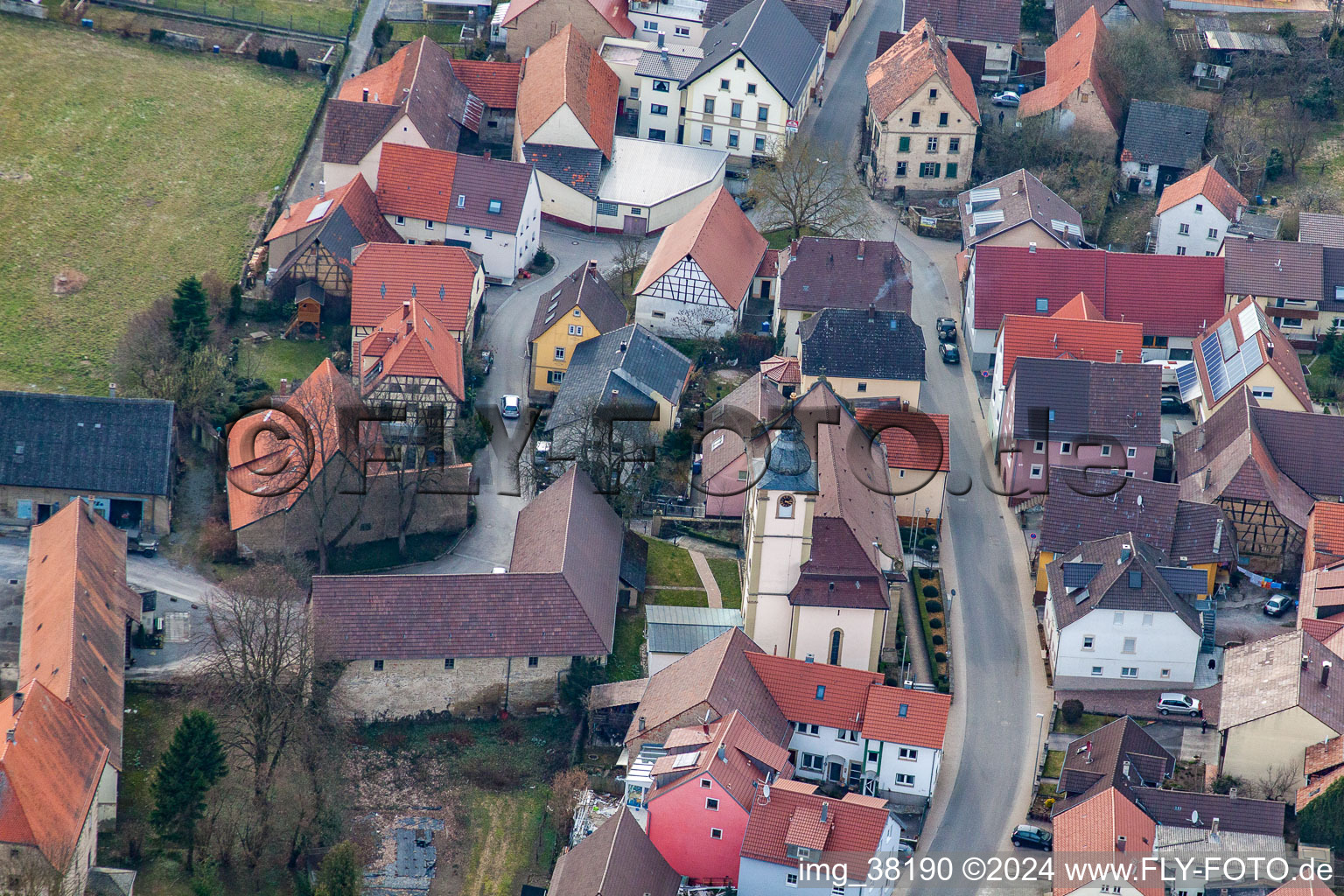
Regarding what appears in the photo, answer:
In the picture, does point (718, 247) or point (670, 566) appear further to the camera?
point (718, 247)

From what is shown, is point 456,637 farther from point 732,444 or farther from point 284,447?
point 732,444

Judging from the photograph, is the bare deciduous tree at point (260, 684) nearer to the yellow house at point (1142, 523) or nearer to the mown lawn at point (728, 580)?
the mown lawn at point (728, 580)

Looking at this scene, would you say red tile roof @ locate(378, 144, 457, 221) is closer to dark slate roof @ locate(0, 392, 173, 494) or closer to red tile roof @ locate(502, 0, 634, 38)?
red tile roof @ locate(502, 0, 634, 38)

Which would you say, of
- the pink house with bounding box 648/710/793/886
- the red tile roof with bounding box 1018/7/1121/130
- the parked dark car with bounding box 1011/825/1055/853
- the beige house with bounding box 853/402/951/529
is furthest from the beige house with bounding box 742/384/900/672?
the red tile roof with bounding box 1018/7/1121/130

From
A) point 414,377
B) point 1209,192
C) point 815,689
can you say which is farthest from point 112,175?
point 1209,192

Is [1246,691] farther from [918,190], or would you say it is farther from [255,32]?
[255,32]
